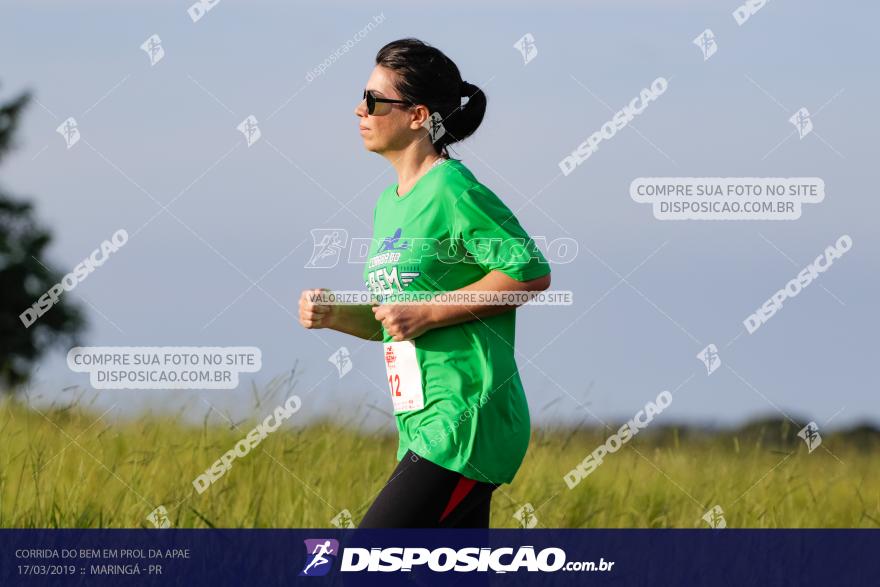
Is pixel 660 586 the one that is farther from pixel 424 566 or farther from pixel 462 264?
pixel 462 264

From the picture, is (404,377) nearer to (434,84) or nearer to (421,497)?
(421,497)

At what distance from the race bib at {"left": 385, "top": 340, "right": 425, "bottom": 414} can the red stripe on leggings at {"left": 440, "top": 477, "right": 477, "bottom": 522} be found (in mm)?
249

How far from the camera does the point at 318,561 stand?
13.0ft

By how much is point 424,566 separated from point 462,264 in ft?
2.97

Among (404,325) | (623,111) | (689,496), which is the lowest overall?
(689,496)

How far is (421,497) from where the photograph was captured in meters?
3.32

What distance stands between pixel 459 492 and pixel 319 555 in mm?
815

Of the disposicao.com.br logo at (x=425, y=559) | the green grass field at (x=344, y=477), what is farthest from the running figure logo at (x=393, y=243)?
the green grass field at (x=344, y=477)

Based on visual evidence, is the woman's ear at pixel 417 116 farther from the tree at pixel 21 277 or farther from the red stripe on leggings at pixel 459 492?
the tree at pixel 21 277

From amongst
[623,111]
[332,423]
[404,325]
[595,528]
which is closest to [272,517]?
[332,423]

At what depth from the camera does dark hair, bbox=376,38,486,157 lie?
3643 mm

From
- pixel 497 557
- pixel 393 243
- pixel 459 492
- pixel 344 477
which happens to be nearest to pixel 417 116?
pixel 393 243

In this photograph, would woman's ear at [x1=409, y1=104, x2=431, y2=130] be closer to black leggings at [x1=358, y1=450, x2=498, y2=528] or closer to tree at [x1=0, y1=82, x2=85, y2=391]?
black leggings at [x1=358, y1=450, x2=498, y2=528]

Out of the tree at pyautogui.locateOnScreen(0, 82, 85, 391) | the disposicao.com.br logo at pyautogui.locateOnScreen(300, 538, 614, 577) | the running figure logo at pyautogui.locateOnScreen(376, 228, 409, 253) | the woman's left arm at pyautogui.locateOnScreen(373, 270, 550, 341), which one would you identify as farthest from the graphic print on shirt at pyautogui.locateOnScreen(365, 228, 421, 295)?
the tree at pyautogui.locateOnScreen(0, 82, 85, 391)
